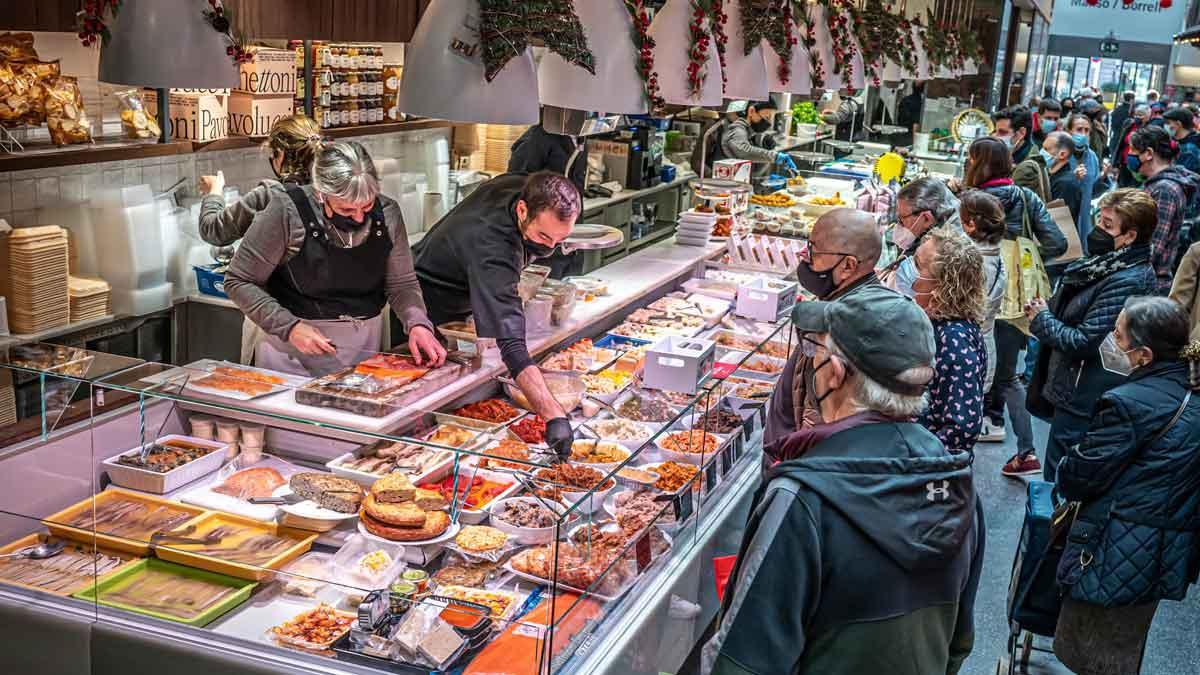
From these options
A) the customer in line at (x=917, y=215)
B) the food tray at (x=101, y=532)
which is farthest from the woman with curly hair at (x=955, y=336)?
the food tray at (x=101, y=532)

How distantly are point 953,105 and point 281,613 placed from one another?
16.0 meters

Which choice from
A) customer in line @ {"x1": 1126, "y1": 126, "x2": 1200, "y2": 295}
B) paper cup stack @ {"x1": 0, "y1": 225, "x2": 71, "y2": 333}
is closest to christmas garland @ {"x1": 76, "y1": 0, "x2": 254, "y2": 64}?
paper cup stack @ {"x1": 0, "y1": 225, "x2": 71, "y2": 333}

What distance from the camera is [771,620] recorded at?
2.03 m

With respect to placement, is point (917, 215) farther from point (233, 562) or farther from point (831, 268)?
point (233, 562)

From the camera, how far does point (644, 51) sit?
10.7ft

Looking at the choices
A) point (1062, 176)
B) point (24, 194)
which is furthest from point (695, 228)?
point (1062, 176)

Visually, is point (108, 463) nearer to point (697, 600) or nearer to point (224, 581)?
point (224, 581)

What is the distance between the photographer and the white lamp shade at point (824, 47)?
574cm

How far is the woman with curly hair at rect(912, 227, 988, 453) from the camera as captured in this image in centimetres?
398

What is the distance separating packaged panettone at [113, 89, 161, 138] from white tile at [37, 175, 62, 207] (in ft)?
1.66

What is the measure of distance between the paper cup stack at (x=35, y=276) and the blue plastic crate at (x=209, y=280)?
71 cm

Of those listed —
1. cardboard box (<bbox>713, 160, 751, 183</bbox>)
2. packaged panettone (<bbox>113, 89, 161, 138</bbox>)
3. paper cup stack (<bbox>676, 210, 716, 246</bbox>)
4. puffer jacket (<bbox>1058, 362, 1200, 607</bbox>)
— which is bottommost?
puffer jacket (<bbox>1058, 362, 1200, 607</bbox>)

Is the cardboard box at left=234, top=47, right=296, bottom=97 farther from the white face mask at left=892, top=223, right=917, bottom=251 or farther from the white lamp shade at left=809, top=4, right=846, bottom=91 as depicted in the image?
the white face mask at left=892, top=223, right=917, bottom=251

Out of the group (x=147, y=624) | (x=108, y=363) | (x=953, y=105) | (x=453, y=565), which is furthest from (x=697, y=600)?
(x=953, y=105)
